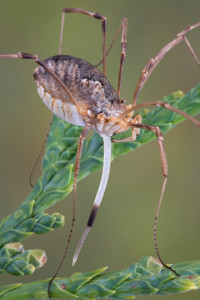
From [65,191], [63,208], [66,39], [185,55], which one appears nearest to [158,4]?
[185,55]

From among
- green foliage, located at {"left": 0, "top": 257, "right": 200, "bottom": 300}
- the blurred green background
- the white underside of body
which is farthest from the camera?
the blurred green background

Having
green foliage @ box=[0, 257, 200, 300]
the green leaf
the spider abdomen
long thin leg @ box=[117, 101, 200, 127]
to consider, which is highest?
the spider abdomen

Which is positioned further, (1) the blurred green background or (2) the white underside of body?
(1) the blurred green background

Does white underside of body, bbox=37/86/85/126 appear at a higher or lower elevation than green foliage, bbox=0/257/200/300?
higher

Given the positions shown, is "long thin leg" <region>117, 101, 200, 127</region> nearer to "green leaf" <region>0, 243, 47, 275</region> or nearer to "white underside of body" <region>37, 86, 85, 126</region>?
"white underside of body" <region>37, 86, 85, 126</region>

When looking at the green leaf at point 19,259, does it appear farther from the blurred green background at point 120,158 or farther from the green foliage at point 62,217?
the blurred green background at point 120,158

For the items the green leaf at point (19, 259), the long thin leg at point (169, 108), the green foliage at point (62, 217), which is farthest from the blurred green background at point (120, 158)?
the green leaf at point (19, 259)

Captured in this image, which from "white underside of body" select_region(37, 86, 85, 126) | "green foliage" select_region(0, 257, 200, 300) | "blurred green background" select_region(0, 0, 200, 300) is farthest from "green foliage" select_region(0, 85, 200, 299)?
"blurred green background" select_region(0, 0, 200, 300)

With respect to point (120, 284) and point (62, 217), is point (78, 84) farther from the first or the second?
point (120, 284)

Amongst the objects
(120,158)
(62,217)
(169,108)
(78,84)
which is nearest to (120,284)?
(62,217)
